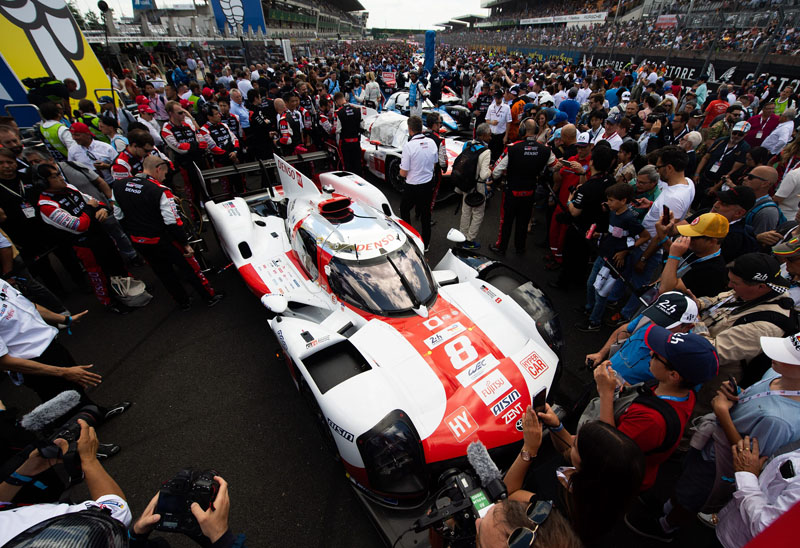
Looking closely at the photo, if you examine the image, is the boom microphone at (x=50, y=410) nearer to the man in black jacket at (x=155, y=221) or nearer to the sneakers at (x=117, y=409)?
the sneakers at (x=117, y=409)

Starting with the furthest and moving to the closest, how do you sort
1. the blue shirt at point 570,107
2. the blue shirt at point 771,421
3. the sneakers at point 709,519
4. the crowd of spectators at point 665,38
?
the crowd of spectators at point 665,38 < the blue shirt at point 570,107 < the sneakers at point 709,519 < the blue shirt at point 771,421

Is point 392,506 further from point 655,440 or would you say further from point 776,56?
point 776,56

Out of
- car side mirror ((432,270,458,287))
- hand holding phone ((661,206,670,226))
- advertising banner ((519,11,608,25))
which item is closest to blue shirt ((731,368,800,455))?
hand holding phone ((661,206,670,226))

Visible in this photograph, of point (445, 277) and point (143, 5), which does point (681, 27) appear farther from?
point (143, 5)

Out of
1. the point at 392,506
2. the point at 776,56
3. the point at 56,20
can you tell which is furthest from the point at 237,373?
the point at 776,56

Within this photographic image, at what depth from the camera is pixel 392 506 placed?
7.74 ft

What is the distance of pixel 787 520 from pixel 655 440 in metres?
0.97

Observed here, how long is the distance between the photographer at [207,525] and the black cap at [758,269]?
3.22 metres

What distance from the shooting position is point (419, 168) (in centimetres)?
521

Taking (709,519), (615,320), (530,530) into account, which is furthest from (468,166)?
(530,530)

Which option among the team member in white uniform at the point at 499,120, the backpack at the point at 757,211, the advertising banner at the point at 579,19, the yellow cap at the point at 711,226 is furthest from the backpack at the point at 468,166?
the advertising banner at the point at 579,19

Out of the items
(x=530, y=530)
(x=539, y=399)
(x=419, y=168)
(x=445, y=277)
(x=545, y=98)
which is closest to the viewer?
(x=530, y=530)

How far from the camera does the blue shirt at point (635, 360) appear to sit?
233 centimetres

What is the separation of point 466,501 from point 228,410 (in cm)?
280
